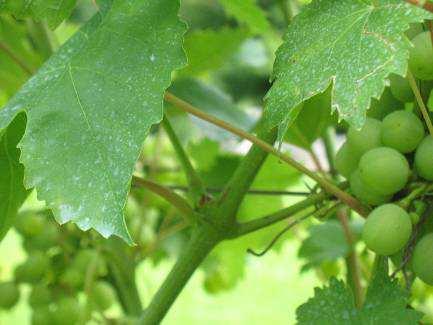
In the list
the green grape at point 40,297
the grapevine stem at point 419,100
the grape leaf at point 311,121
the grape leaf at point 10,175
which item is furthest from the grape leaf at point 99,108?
the green grape at point 40,297

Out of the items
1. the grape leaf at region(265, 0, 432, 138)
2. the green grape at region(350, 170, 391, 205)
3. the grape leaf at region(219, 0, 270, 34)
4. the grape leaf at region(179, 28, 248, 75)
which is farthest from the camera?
the grape leaf at region(179, 28, 248, 75)

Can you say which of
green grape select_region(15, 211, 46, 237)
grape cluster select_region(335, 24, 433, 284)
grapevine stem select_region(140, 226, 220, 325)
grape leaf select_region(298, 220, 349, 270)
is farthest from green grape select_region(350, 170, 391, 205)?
green grape select_region(15, 211, 46, 237)

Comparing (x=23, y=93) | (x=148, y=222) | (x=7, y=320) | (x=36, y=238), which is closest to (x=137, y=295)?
(x=36, y=238)

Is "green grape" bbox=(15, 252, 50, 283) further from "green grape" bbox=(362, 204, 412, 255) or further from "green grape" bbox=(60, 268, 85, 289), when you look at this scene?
"green grape" bbox=(362, 204, 412, 255)

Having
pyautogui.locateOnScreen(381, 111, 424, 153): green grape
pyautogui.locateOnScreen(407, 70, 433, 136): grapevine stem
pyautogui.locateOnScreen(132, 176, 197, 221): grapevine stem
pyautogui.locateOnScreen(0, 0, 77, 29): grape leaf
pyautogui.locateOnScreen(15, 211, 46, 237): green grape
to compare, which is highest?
pyautogui.locateOnScreen(0, 0, 77, 29): grape leaf

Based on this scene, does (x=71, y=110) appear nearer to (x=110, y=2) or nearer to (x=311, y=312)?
(x=110, y=2)

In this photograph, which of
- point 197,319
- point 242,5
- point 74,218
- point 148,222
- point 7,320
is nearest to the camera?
point 74,218

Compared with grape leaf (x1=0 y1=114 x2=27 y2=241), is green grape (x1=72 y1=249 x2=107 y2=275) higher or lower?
lower

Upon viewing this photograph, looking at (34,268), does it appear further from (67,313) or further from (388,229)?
(388,229)
